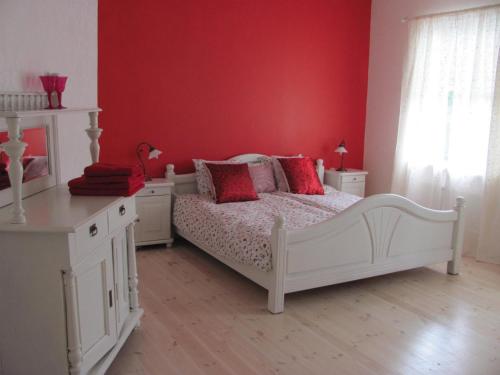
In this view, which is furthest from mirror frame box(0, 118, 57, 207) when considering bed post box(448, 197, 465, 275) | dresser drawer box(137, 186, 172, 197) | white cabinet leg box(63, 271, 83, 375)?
bed post box(448, 197, 465, 275)

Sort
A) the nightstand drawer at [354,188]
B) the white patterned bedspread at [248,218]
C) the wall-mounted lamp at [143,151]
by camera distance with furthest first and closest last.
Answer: the nightstand drawer at [354,188], the wall-mounted lamp at [143,151], the white patterned bedspread at [248,218]

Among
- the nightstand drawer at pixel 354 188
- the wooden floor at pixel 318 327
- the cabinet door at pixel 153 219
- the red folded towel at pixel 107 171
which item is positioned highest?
the red folded towel at pixel 107 171

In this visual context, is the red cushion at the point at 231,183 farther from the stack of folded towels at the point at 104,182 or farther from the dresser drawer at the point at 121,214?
the stack of folded towels at the point at 104,182

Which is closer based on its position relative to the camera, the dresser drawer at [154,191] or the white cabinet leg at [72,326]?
the white cabinet leg at [72,326]

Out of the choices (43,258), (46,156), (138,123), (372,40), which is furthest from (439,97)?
(43,258)

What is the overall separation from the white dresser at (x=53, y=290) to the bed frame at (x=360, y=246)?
48.4 inches

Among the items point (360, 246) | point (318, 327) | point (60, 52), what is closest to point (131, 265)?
point (318, 327)

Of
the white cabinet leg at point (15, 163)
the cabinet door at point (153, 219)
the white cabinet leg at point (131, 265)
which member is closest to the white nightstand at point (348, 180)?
the cabinet door at point (153, 219)

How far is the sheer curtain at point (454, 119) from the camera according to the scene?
4.26 metres

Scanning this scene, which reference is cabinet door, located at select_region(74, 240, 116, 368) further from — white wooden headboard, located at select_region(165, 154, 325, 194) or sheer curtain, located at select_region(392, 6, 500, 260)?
sheer curtain, located at select_region(392, 6, 500, 260)

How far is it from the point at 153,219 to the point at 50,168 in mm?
1763

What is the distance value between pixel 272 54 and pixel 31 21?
2860 millimetres

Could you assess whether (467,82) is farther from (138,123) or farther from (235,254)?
(138,123)

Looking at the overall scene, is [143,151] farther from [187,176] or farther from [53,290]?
[53,290]
